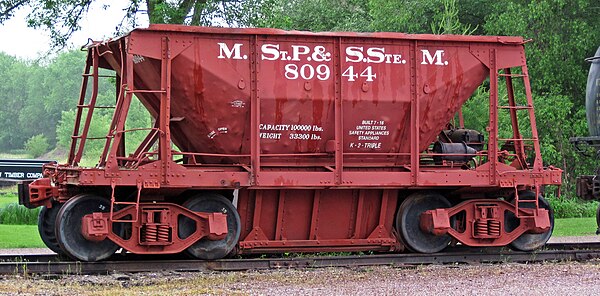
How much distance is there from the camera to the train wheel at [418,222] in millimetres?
13711

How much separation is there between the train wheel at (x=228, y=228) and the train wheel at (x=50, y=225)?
210 cm

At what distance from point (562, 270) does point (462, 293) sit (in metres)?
2.88

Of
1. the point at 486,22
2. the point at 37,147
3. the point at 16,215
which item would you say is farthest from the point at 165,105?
the point at 37,147

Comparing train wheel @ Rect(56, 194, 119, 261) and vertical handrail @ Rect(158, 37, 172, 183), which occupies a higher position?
vertical handrail @ Rect(158, 37, 172, 183)

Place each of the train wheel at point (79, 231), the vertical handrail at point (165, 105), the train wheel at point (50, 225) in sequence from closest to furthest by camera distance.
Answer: the train wheel at point (79, 231)
the vertical handrail at point (165, 105)
the train wheel at point (50, 225)

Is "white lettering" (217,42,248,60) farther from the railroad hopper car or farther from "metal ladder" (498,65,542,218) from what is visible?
"metal ladder" (498,65,542,218)

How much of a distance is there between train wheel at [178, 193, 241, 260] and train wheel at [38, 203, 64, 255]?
2.10 meters

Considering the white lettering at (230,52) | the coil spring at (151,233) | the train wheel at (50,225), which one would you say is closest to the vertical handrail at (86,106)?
the train wheel at (50,225)

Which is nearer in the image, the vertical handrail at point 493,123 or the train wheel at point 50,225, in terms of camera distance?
the train wheel at point 50,225

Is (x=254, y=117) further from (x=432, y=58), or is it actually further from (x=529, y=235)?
(x=529, y=235)

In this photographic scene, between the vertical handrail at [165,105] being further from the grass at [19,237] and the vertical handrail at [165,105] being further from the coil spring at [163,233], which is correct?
the grass at [19,237]

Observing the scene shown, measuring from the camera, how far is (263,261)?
12.7 metres

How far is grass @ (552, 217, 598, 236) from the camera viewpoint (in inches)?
795

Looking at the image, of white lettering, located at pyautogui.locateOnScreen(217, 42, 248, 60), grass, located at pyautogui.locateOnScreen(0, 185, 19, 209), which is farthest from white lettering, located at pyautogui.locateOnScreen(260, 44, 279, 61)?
grass, located at pyautogui.locateOnScreen(0, 185, 19, 209)
